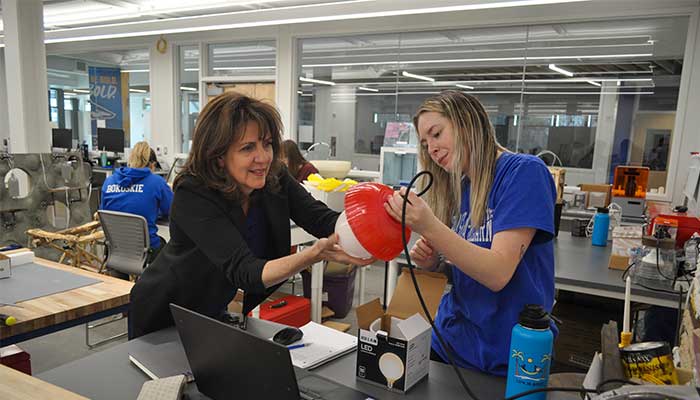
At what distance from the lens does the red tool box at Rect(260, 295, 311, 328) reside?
116 inches

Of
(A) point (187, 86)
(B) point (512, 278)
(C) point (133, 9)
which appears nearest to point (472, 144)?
(B) point (512, 278)

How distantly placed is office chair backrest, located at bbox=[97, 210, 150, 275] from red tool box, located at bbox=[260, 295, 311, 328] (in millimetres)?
842

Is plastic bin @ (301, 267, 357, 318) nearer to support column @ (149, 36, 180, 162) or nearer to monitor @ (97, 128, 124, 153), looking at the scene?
support column @ (149, 36, 180, 162)

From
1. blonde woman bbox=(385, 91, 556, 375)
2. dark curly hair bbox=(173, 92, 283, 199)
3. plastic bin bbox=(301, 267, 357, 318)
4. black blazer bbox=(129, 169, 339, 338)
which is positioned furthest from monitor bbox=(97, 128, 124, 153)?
blonde woman bbox=(385, 91, 556, 375)

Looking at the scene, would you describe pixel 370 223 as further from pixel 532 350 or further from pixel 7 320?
pixel 7 320

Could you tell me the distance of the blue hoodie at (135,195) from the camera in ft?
10.6

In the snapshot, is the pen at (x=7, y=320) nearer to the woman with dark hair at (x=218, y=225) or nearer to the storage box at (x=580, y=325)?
the woman with dark hair at (x=218, y=225)

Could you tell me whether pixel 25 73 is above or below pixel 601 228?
above

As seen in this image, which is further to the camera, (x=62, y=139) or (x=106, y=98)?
(x=106, y=98)

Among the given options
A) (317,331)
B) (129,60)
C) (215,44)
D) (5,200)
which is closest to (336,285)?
(317,331)

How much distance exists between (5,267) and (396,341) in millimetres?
1806

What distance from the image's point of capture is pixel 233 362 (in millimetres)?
897

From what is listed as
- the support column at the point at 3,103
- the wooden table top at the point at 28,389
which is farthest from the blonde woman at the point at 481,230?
the support column at the point at 3,103

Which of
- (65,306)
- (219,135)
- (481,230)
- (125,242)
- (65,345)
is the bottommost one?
(65,345)
